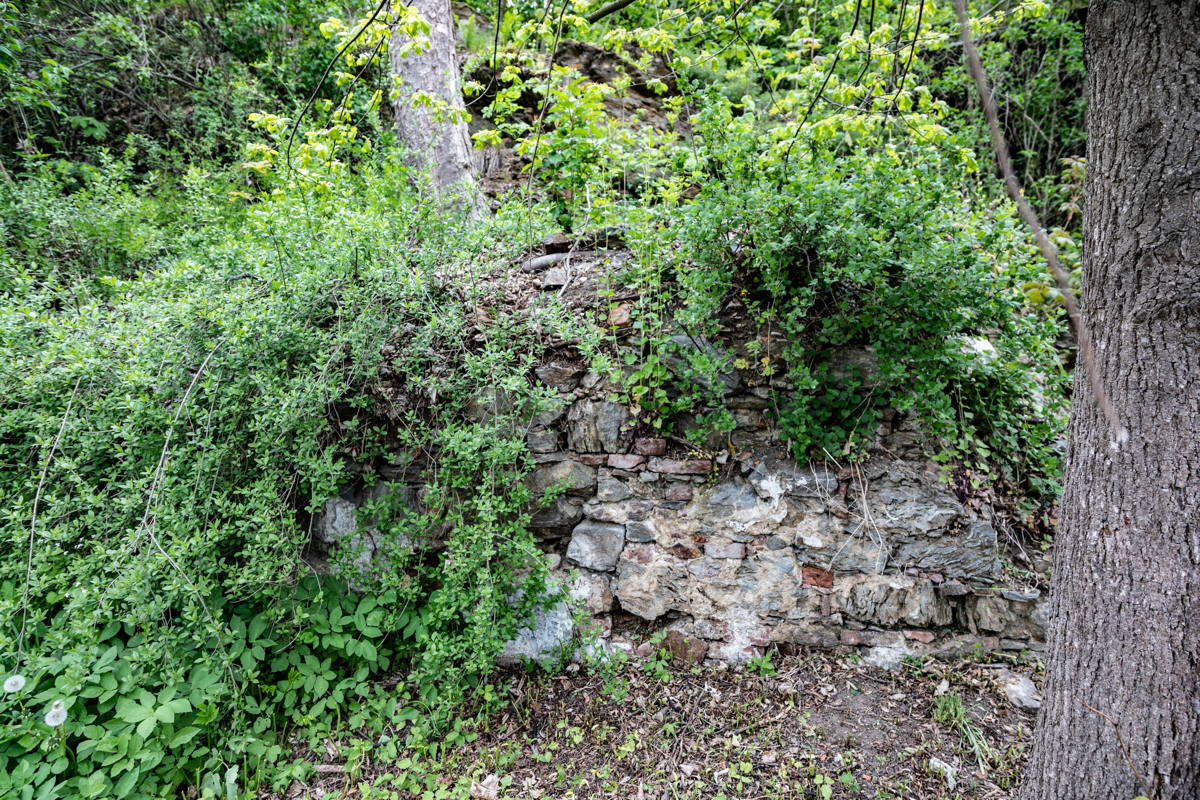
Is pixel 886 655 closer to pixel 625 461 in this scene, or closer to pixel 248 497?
pixel 625 461

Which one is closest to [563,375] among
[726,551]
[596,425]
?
[596,425]

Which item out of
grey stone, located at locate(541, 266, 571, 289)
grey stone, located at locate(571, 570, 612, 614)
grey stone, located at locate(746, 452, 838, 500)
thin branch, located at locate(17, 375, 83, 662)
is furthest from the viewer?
grey stone, located at locate(541, 266, 571, 289)

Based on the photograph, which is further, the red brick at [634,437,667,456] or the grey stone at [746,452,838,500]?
the red brick at [634,437,667,456]

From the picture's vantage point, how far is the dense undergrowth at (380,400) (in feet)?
8.36

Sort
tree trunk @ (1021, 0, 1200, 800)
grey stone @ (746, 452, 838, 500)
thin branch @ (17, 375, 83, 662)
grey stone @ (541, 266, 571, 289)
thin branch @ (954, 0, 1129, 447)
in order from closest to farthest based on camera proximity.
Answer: thin branch @ (954, 0, 1129, 447)
tree trunk @ (1021, 0, 1200, 800)
thin branch @ (17, 375, 83, 662)
grey stone @ (746, 452, 838, 500)
grey stone @ (541, 266, 571, 289)

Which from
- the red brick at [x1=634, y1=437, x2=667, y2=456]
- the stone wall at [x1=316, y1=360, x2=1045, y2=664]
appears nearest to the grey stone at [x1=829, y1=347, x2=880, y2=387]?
the stone wall at [x1=316, y1=360, x2=1045, y2=664]

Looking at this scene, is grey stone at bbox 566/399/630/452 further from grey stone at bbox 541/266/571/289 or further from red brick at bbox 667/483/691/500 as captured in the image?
grey stone at bbox 541/266/571/289

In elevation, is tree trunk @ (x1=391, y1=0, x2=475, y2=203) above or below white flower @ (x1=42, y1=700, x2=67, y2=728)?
above

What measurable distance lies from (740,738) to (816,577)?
2.88 feet

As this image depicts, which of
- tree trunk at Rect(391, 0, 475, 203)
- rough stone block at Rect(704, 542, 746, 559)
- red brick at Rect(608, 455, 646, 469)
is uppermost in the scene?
tree trunk at Rect(391, 0, 475, 203)

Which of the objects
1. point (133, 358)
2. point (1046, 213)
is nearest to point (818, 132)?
point (133, 358)

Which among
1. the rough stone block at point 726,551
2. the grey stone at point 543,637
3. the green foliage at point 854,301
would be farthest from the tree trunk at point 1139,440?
the grey stone at point 543,637

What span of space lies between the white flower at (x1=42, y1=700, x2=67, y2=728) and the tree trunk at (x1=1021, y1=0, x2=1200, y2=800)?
11.9ft

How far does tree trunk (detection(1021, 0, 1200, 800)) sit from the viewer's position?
160 centimetres
